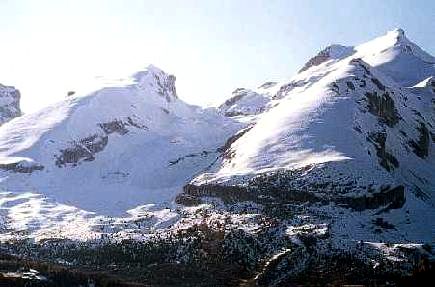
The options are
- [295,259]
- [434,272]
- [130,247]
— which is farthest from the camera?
[130,247]

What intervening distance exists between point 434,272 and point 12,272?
9092 cm

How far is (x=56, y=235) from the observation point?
648ft

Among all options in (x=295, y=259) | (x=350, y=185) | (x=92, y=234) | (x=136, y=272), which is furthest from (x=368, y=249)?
(x=92, y=234)

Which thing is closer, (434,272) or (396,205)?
(434,272)

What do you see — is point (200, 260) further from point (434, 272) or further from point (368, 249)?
point (434, 272)

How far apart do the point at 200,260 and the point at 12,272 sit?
1691 inches

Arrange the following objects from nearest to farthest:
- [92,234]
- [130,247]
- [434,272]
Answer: [434,272] < [130,247] < [92,234]

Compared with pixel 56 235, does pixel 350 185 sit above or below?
above

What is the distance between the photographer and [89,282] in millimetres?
153500

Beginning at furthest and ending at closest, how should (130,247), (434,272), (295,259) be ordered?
(130,247)
(295,259)
(434,272)

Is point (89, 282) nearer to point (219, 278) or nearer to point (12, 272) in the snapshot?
point (12, 272)

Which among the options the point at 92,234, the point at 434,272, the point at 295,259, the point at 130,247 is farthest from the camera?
the point at 92,234

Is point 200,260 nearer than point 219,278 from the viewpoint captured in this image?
No

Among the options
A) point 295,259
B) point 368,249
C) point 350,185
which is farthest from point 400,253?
point 350,185
